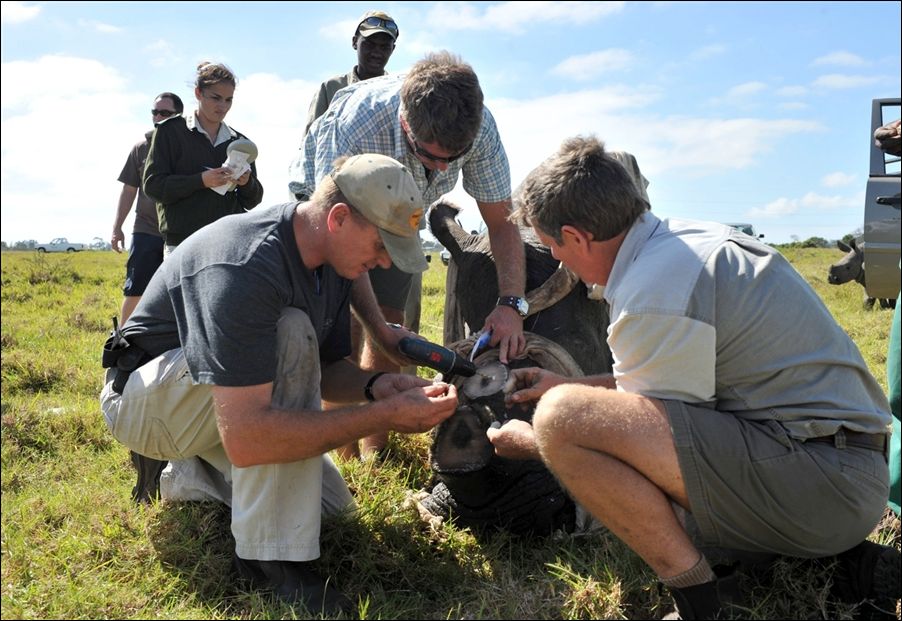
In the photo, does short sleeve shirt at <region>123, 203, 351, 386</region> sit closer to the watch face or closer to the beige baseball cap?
the beige baseball cap

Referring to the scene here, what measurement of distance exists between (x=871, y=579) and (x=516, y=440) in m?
1.32

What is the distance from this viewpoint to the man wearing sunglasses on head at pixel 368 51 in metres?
5.22

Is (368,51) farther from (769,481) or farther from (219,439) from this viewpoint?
(769,481)

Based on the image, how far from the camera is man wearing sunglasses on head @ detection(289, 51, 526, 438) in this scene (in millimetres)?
3619

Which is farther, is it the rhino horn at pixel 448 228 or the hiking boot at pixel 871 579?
the rhino horn at pixel 448 228

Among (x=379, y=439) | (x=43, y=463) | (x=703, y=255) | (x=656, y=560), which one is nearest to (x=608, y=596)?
(x=656, y=560)

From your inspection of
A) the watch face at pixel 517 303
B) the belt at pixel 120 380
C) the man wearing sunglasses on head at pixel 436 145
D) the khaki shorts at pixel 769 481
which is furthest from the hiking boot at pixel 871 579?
the belt at pixel 120 380

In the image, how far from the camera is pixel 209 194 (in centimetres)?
519

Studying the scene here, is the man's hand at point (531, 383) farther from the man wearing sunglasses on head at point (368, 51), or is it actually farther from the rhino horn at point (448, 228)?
the man wearing sunglasses on head at point (368, 51)

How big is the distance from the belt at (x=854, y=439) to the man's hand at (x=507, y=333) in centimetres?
148

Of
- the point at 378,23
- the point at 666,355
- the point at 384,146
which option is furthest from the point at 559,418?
the point at 378,23

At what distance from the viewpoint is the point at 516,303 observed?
405cm

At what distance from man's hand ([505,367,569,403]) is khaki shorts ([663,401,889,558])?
77 centimetres

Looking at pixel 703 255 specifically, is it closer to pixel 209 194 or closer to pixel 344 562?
pixel 344 562
